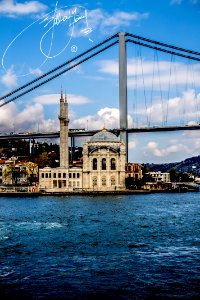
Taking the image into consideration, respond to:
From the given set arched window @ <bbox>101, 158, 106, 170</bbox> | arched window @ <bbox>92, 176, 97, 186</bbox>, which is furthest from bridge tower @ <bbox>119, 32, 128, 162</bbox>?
arched window @ <bbox>92, 176, 97, 186</bbox>

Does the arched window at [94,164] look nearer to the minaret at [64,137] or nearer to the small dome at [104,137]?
the small dome at [104,137]

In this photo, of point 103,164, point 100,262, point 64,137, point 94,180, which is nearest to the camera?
point 100,262

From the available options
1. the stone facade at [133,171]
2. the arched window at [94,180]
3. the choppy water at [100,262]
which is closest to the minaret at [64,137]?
the arched window at [94,180]

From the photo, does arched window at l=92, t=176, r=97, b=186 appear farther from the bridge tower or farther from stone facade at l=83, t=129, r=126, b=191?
the bridge tower

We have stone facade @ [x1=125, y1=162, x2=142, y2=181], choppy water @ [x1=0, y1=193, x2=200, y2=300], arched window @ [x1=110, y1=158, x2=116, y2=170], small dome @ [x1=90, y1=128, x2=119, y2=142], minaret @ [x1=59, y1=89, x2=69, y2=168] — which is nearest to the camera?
choppy water @ [x1=0, y1=193, x2=200, y2=300]

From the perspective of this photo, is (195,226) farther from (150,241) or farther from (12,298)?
(12,298)

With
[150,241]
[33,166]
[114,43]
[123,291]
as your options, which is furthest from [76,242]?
[33,166]

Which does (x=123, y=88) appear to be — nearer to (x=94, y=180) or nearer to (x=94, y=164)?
(x=94, y=164)

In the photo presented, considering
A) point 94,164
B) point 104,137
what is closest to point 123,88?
point 104,137
